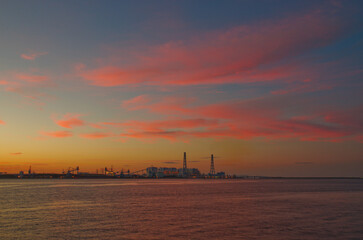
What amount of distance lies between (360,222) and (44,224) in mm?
39002

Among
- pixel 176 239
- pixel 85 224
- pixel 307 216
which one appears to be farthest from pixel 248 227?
pixel 85 224

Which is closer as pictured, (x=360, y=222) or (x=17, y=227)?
(x=17, y=227)

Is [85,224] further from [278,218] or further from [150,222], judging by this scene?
[278,218]

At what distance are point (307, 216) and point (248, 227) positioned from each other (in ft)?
44.6

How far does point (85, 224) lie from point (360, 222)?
34.1m

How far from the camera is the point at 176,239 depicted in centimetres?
2878

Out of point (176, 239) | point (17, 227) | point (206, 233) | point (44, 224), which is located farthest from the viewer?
point (44, 224)

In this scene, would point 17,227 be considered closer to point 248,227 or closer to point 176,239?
point 176,239

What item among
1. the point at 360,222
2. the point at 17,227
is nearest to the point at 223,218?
the point at 360,222

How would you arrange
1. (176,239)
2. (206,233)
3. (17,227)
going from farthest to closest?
(17,227), (206,233), (176,239)

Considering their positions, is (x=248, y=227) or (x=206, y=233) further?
(x=248, y=227)

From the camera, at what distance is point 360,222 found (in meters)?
38.1

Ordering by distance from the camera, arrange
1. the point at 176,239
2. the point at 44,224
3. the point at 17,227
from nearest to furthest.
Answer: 1. the point at 176,239
2. the point at 17,227
3. the point at 44,224

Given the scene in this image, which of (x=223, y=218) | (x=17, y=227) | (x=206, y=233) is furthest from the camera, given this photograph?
(x=223, y=218)
